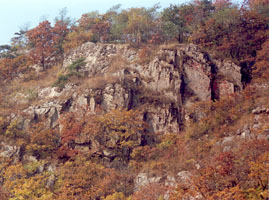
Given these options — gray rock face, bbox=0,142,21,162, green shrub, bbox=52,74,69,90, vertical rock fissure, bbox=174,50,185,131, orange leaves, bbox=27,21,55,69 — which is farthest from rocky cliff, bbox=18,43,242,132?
orange leaves, bbox=27,21,55,69

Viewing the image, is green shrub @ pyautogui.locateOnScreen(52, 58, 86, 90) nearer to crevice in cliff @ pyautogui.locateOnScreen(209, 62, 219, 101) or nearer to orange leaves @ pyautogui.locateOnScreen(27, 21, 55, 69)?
orange leaves @ pyautogui.locateOnScreen(27, 21, 55, 69)

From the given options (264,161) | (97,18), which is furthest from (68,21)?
(264,161)

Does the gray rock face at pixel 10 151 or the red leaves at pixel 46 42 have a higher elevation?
the red leaves at pixel 46 42

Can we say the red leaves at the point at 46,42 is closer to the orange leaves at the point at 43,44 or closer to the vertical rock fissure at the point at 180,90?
the orange leaves at the point at 43,44

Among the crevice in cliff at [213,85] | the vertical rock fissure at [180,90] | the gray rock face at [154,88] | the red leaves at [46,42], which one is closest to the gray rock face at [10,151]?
the gray rock face at [154,88]

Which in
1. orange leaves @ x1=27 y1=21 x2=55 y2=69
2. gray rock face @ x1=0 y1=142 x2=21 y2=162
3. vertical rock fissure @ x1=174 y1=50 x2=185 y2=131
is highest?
orange leaves @ x1=27 y1=21 x2=55 y2=69

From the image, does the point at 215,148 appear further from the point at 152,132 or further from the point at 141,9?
the point at 141,9

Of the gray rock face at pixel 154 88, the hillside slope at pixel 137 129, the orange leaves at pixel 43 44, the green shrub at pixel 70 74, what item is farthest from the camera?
the orange leaves at pixel 43 44

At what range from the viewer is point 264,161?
11.9 meters

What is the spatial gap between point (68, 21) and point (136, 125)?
69.4 ft

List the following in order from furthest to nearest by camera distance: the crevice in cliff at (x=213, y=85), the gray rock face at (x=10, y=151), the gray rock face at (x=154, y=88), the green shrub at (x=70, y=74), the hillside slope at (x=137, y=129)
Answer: the green shrub at (x=70, y=74)
the crevice in cliff at (x=213, y=85)
the gray rock face at (x=154, y=88)
the gray rock face at (x=10, y=151)
the hillside slope at (x=137, y=129)

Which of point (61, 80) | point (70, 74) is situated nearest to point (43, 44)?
point (70, 74)

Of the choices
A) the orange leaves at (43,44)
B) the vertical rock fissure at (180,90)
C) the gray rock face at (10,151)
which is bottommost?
the gray rock face at (10,151)

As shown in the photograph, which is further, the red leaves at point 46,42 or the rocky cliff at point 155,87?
the red leaves at point 46,42
